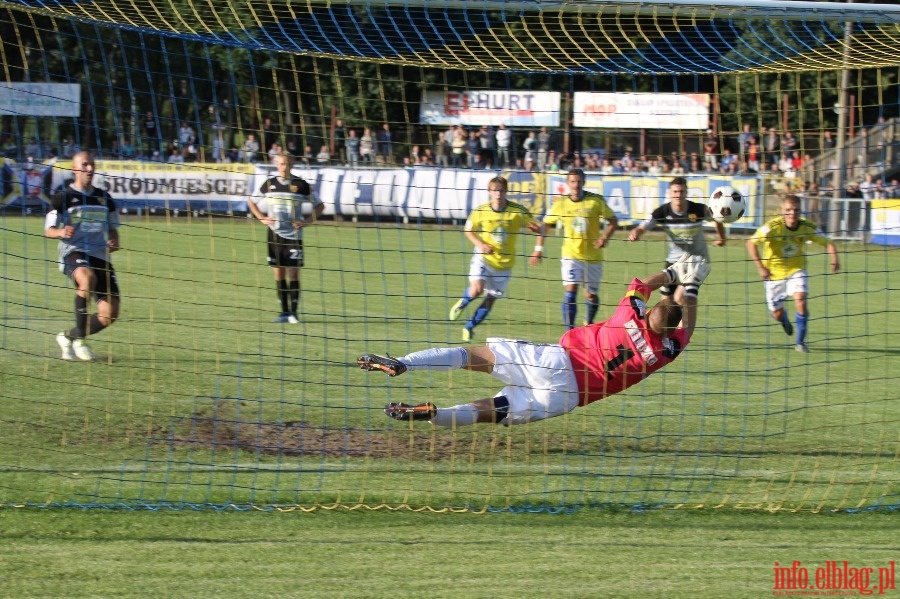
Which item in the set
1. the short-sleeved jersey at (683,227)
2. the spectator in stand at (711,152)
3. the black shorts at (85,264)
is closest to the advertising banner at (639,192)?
the spectator in stand at (711,152)

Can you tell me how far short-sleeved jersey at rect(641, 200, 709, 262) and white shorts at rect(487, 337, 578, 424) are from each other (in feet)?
14.4

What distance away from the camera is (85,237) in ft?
29.0

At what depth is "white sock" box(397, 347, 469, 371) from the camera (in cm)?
605

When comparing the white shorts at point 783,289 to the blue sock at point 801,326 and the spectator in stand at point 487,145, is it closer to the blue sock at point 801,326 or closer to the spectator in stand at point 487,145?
the blue sock at point 801,326

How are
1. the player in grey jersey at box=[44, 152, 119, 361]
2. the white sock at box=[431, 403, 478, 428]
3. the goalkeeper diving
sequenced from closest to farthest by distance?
the white sock at box=[431, 403, 478, 428], the goalkeeper diving, the player in grey jersey at box=[44, 152, 119, 361]

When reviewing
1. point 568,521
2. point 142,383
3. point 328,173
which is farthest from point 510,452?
point 328,173

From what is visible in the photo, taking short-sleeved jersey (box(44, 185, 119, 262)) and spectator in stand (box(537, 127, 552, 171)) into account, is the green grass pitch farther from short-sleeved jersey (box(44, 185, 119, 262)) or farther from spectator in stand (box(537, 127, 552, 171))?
spectator in stand (box(537, 127, 552, 171))

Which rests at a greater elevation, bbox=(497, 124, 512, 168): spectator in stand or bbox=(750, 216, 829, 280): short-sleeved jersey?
bbox=(497, 124, 512, 168): spectator in stand

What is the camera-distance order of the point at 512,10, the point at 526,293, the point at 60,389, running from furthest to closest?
the point at 526,293, the point at 60,389, the point at 512,10

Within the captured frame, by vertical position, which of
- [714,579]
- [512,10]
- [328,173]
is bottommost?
[714,579]

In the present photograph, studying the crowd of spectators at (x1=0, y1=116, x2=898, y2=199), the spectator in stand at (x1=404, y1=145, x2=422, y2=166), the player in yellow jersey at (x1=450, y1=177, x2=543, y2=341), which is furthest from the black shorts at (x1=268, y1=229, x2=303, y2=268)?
the spectator in stand at (x1=404, y1=145, x2=422, y2=166)

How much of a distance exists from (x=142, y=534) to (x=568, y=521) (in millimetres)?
2190

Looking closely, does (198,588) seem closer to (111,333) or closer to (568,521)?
(568,521)

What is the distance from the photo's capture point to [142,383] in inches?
334
